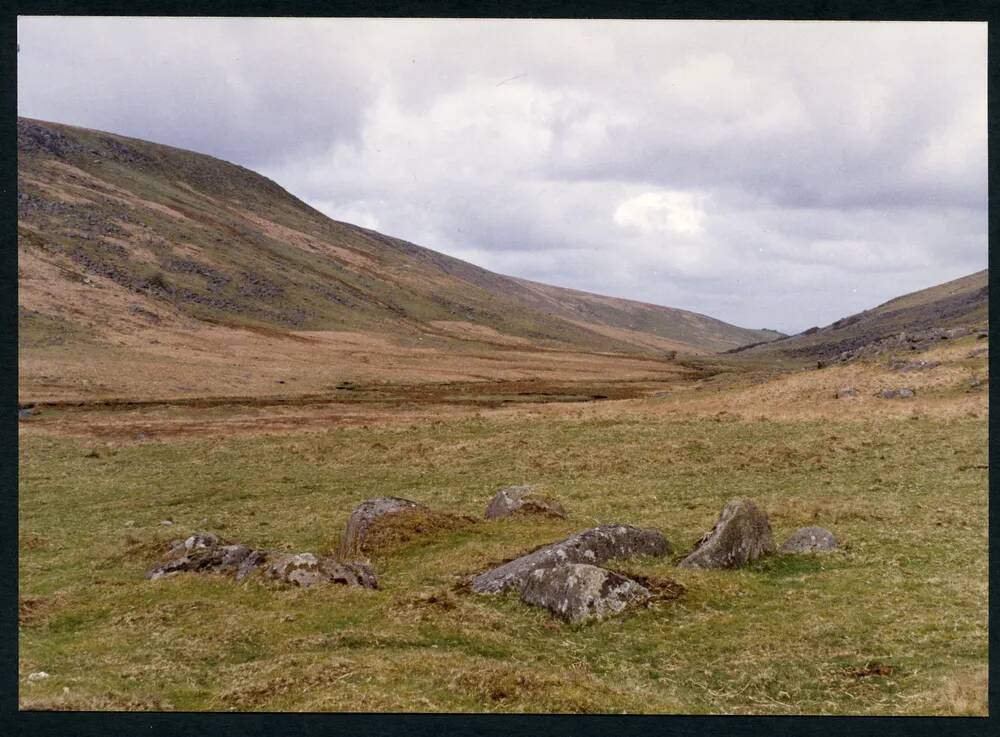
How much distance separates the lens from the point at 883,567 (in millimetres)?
20391

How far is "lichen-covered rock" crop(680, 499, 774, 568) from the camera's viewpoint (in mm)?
20422

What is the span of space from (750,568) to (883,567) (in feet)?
12.6

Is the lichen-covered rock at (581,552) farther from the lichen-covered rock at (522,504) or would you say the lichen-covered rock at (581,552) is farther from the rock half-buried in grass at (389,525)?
the lichen-covered rock at (522,504)

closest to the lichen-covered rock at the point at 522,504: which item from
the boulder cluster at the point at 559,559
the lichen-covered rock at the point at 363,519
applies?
the boulder cluster at the point at 559,559

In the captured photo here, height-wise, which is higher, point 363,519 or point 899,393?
point 899,393

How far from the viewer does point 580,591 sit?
55.6ft

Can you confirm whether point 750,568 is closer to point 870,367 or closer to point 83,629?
point 83,629

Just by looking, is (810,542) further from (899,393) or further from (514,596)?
(899,393)

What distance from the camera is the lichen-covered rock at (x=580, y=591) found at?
54.8 feet

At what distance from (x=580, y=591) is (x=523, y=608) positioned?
1.56 meters

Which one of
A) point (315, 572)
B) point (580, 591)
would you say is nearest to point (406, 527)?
point (315, 572)

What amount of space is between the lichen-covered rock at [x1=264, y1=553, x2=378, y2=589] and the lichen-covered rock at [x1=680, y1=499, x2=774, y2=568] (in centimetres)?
925

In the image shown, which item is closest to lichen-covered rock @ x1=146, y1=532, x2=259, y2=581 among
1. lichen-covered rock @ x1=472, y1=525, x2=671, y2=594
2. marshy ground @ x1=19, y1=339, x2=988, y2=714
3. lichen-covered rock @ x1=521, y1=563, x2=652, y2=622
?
marshy ground @ x1=19, y1=339, x2=988, y2=714

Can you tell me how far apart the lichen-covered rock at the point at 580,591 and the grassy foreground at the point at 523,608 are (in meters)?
0.41
